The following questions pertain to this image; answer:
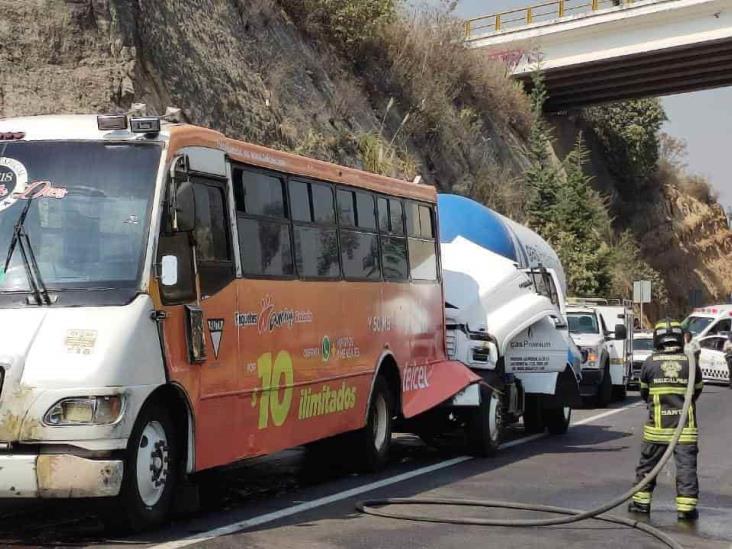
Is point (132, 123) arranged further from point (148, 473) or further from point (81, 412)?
point (148, 473)

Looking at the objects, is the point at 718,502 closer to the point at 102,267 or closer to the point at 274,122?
the point at 102,267

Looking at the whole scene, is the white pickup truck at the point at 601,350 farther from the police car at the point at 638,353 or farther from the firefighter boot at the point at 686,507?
the firefighter boot at the point at 686,507

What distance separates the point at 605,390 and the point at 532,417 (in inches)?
300

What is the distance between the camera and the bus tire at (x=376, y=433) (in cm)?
1245

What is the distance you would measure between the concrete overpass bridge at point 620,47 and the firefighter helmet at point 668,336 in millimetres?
35206

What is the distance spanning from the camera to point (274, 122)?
86.1 ft

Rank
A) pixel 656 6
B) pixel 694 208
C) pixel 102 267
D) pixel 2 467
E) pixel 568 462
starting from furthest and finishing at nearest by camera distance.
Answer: pixel 694 208 < pixel 656 6 < pixel 568 462 < pixel 102 267 < pixel 2 467

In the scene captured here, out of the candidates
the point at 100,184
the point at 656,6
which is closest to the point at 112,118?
the point at 100,184

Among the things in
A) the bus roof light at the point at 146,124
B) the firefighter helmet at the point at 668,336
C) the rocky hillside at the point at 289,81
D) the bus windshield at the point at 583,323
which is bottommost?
the firefighter helmet at the point at 668,336

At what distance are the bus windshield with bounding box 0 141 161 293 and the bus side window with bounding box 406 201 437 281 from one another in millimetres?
5659

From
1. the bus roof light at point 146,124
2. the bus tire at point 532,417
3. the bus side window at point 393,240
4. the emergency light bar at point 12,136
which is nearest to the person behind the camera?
the bus roof light at point 146,124

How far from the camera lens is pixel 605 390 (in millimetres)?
24594

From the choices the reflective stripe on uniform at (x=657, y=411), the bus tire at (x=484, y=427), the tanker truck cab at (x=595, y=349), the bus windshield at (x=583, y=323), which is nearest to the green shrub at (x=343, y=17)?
the tanker truck cab at (x=595, y=349)

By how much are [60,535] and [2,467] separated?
0.90 meters
